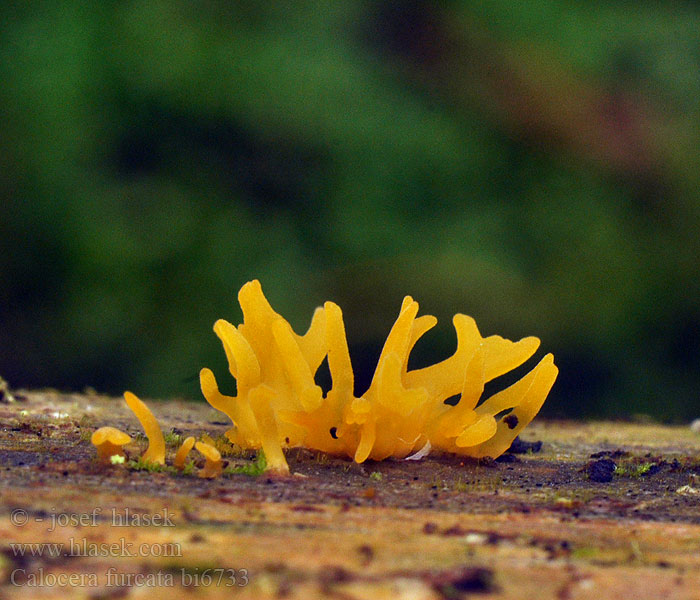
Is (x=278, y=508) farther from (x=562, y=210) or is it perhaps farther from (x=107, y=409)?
(x=562, y=210)

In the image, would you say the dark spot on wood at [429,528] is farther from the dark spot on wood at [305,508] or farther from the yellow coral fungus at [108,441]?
the yellow coral fungus at [108,441]

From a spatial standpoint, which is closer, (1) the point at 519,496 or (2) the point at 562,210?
(1) the point at 519,496

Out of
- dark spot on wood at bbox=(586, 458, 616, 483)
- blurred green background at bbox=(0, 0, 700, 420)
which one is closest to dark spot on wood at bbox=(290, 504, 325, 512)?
dark spot on wood at bbox=(586, 458, 616, 483)

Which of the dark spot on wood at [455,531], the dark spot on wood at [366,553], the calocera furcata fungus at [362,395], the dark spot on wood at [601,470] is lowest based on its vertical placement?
the dark spot on wood at [366,553]

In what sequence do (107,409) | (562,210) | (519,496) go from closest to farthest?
(519,496), (107,409), (562,210)

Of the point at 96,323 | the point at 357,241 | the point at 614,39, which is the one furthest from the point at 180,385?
the point at 614,39

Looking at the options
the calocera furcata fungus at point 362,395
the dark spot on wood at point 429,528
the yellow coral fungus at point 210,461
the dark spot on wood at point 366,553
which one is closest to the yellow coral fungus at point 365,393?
the calocera furcata fungus at point 362,395
